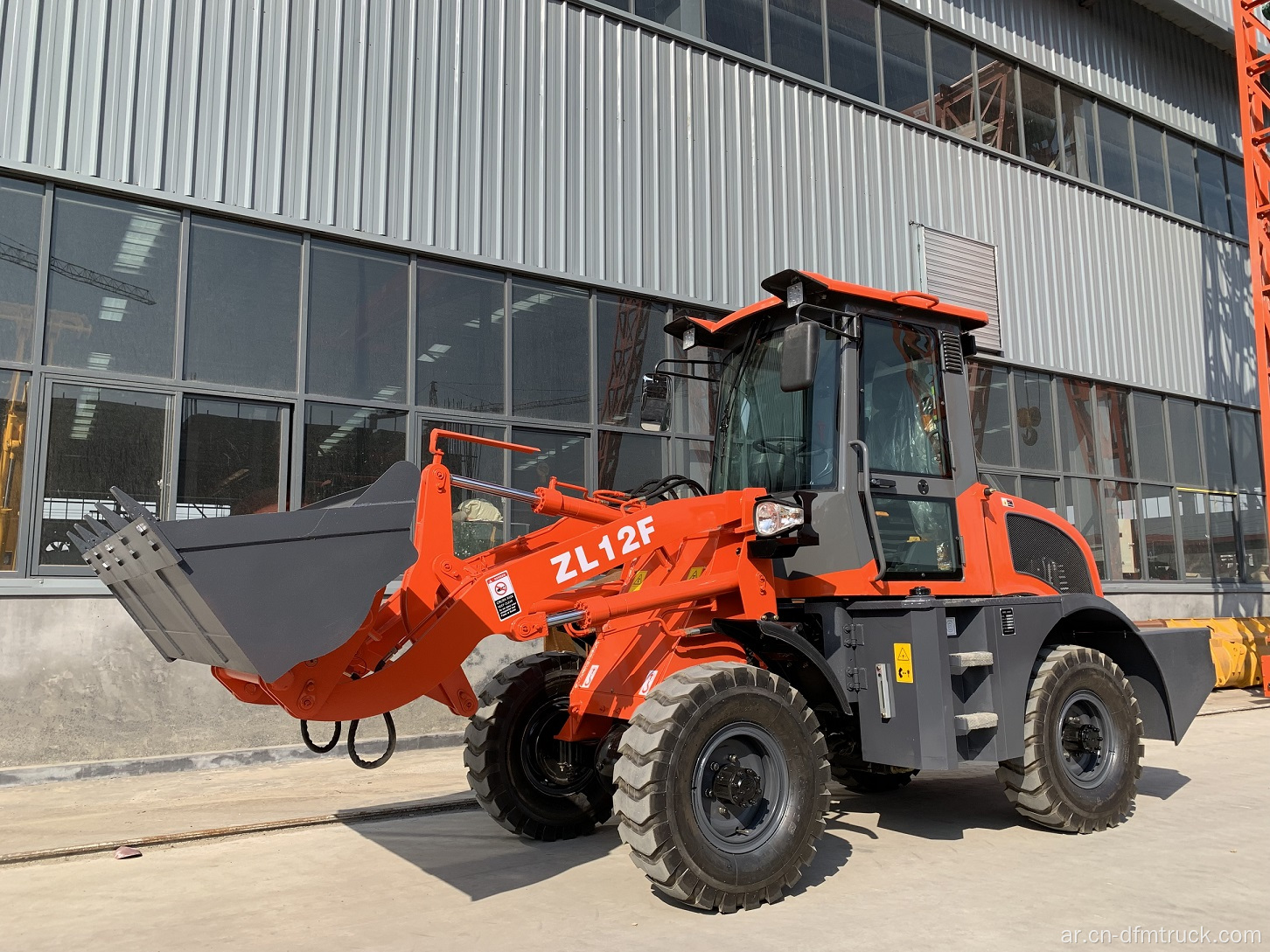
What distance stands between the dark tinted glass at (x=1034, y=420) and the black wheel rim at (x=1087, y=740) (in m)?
10.2

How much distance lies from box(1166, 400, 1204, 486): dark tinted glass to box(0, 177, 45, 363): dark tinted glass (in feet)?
59.4

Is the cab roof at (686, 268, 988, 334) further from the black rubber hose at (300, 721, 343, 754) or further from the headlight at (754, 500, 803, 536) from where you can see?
the black rubber hose at (300, 721, 343, 754)

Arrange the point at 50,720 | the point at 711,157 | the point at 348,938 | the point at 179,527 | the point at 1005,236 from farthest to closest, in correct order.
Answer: the point at 1005,236 → the point at 711,157 → the point at 50,720 → the point at 348,938 → the point at 179,527

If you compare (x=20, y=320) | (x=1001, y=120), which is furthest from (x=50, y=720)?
(x=1001, y=120)

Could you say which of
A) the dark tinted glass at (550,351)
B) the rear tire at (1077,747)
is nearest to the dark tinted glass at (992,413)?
the dark tinted glass at (550,351)

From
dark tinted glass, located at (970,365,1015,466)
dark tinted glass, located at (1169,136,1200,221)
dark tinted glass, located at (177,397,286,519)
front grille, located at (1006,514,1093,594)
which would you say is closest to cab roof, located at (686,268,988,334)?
front grille, located at (1006,514,1093,594)

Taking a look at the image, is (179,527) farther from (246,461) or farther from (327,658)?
(246,461)

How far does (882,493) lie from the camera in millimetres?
5871

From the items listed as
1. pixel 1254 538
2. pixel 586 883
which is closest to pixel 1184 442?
pixel 1254 538

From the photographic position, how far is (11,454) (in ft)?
28.9

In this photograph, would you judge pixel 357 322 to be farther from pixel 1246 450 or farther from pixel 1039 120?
pixel 1246 450

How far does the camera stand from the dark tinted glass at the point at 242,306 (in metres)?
9.71

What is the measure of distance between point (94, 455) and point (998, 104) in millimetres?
14811

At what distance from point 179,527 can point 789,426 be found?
3505 mm
